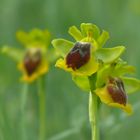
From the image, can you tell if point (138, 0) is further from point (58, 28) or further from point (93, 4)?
point (58, 28)

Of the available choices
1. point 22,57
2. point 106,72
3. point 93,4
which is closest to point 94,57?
point 106,72

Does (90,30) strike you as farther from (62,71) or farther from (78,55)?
(62,71)

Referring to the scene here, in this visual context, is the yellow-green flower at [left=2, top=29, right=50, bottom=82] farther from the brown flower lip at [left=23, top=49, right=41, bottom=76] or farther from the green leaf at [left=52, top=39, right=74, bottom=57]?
the green leaf at [left=52, top=39, right=74, bottom=57]

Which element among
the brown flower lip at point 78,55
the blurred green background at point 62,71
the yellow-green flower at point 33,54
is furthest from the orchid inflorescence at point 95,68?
the yellow-green flower at point 33,54

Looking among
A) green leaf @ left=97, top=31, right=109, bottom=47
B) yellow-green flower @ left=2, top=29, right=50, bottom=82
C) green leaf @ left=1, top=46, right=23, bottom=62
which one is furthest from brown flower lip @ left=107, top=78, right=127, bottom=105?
green leaf @ left=1, top=46, right=23, bottom=62

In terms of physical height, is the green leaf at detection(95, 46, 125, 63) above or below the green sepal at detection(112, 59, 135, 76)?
above
